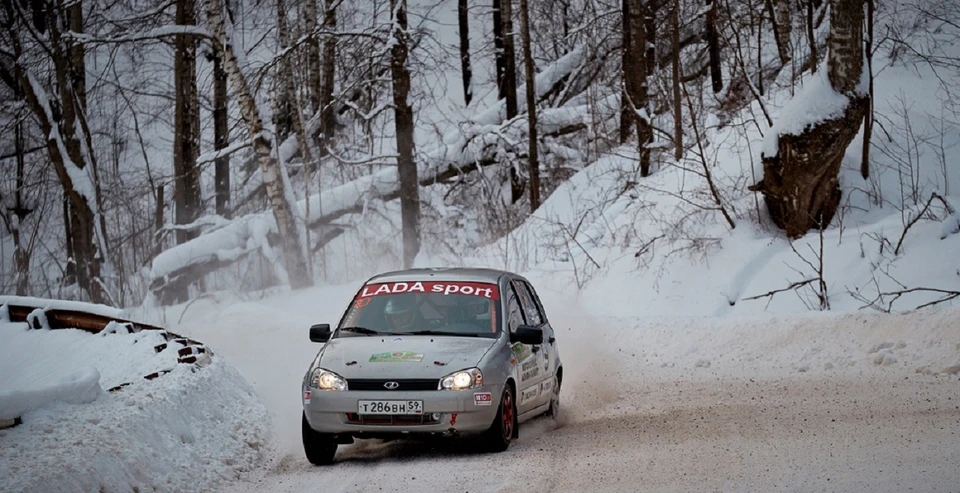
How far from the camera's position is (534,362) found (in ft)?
32.8

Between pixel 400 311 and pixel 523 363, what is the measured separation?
1.23m

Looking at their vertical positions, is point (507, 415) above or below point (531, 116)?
below

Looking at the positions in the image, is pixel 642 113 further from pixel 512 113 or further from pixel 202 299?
pixel 202 299

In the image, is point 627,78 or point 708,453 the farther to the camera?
point 627,78

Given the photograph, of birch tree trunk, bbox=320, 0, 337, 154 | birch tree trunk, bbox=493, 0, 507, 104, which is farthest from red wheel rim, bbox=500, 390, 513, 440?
birch tree trunk, bbox=493, 0, 507, 104

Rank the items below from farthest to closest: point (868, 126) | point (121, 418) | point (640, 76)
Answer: point (640, 76)
point (868, 126)
point (121, 418)

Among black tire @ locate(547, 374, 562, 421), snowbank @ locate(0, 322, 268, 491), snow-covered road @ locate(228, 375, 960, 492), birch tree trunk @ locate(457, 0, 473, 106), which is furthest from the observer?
birch tree trunk @ locate(457, 0, 473, 106)

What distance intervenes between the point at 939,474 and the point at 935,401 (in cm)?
368

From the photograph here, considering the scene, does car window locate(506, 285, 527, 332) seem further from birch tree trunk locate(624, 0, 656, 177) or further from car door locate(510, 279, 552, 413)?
birch tree trunk locate(624, 0, 656, 177)

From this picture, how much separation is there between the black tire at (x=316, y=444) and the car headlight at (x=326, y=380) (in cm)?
27

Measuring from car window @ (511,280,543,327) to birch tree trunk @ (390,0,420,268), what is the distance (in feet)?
46.1

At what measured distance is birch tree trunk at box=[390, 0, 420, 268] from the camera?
2447 centimetres

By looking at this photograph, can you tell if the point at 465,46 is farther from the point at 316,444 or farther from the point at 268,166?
the point at 316,444

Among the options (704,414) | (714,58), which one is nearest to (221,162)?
(714,58)
